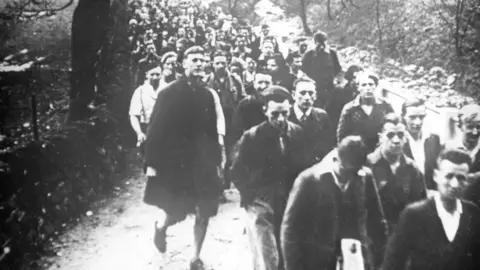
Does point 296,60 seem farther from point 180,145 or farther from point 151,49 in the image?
point 180,145

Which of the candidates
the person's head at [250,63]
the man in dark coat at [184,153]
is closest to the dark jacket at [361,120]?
the man in dark coat at [184,153]

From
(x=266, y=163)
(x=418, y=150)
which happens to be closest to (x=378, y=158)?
(x=418, y=150)

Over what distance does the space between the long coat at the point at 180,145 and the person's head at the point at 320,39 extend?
4.99 ft

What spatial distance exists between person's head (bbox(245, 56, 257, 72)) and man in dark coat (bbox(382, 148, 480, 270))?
2326mm

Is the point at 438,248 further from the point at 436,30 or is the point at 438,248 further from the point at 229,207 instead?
the point at 436,30

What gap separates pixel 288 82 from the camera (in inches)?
165

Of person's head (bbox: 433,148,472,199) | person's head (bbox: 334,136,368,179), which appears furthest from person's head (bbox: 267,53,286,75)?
person's head (bbox: 433,148,472,199)

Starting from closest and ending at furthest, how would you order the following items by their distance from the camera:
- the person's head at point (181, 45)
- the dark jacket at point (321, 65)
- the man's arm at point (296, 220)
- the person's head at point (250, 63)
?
the man's arm at point (296, 220), the person's head at point (181, 45), the dark jacket at point (321, 65), the person's head at point (250, 63)

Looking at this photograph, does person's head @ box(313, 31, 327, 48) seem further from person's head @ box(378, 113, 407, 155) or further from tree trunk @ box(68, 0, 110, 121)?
tree trunk @ box(68, 0, 110, 121)

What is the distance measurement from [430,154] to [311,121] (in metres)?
0.95

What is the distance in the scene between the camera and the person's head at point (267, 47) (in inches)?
187

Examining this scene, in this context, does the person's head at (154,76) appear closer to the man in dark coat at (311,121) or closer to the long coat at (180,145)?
the long coat at (180,145)

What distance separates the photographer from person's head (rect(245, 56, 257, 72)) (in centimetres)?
454

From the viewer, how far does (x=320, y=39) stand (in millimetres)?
4152
